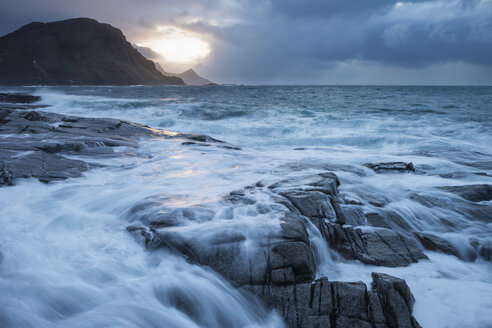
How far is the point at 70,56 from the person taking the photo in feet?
320

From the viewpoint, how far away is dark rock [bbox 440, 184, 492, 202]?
494 centimetres

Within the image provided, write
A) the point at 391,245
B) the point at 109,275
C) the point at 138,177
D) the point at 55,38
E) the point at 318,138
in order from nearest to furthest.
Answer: the point at 109,275 < the point at 391,245 < the point at 138,177 < the point at 318,138 < the point at 55,38

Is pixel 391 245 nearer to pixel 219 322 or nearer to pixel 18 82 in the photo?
pixel 219 322

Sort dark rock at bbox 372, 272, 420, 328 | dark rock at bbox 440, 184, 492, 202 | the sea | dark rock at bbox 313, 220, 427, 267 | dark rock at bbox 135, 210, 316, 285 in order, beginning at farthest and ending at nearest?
dark rock at bbox 440, 184, 492, 202
dark rock at bbox 313, 220, 427, 267
dark rock at bbox 135, 210, 316, 285
the sea
dark rock at bbox 372, 272, 420, 328

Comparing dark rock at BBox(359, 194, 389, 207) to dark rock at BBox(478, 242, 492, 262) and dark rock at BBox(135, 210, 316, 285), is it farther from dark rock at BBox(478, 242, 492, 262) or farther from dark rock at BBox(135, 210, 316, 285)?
dark rock at BBox(135, 210, 316, 285)

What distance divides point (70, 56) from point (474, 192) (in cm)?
11741

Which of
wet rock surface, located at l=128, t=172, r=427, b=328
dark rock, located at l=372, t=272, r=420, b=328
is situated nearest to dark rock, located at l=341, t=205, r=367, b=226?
wet rock surface, located at l=128, t=172, r=427, b=328

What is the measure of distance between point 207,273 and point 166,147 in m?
6.03

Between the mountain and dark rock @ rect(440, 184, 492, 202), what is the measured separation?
100 metres

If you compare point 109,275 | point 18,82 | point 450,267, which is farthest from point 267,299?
point 18,82

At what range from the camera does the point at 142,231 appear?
3.31 meters

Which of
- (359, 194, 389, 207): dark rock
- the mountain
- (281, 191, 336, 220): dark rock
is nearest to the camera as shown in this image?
(281, 191, 336, 220): dark rock

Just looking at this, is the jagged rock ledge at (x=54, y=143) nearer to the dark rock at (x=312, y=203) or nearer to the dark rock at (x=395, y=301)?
the dark rock at (x=312, y=203)

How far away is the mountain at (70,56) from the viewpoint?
86188mm
